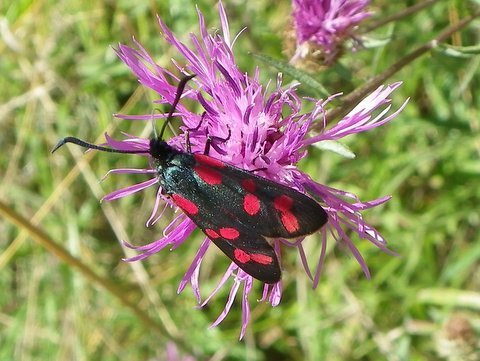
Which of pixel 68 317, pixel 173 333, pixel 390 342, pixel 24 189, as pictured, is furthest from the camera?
pixel 24 189

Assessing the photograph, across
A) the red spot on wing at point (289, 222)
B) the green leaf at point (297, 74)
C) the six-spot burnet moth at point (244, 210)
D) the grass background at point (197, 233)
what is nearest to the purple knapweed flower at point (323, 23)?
the green leaf at point (297, 74)

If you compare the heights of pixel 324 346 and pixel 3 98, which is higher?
pixel 3 98

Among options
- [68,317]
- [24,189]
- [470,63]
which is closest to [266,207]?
[470,63]

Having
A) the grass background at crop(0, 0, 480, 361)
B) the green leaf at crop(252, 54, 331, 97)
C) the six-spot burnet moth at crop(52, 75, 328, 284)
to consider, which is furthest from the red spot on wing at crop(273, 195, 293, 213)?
the grass background at crop(0, 0, 480, 361)

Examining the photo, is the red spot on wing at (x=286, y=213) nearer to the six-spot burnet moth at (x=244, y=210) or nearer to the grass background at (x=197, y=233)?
the six-spot burnet moth at (x=244, y=210)

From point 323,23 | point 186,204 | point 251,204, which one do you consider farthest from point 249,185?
point 323,23

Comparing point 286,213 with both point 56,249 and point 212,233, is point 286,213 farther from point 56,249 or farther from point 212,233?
point 56,249

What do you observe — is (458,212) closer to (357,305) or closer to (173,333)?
(357,305)
